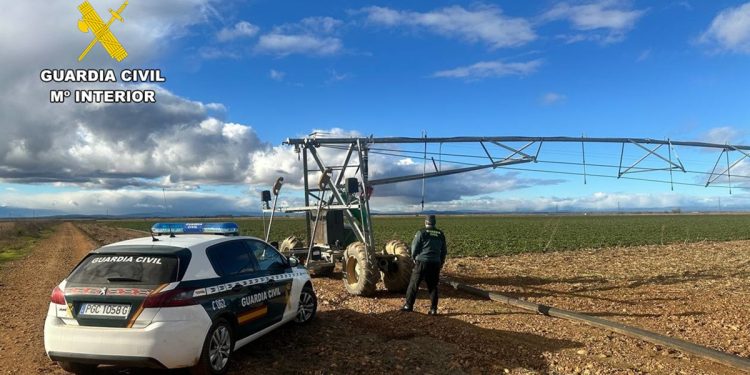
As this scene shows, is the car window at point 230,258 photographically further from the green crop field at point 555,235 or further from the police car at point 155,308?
the green crop field at point 555,235

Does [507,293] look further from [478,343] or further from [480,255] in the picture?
[480,255]

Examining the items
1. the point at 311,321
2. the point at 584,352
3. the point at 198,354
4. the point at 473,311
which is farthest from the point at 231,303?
the point at 473,311

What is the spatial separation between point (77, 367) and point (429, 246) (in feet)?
20.7

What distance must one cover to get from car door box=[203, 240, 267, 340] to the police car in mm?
13

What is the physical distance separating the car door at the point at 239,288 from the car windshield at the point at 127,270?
1.85 ft

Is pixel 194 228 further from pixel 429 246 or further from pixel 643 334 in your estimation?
pixel 643 334

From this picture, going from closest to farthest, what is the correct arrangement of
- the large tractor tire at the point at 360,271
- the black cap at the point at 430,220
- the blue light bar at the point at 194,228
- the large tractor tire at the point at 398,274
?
the blue light bar at the point at 194,228 < the black cap at the point at 430,220 < the large tractor tire at the point at 360,271 < the large tractor tire at the point at 398,274

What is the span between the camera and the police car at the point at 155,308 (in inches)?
215

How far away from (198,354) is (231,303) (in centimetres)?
80

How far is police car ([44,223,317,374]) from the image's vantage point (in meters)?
5.47

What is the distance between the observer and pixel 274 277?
7.70 meters

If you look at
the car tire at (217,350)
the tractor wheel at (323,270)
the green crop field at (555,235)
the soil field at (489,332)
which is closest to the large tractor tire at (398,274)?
the soil field at (489,332)

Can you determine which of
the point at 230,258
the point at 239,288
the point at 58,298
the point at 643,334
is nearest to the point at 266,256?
the point at 230,258

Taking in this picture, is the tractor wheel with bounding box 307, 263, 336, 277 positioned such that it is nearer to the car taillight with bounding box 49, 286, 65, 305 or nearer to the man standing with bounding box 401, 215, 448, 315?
the man standing with bounding box 401, 215, 448, 315
